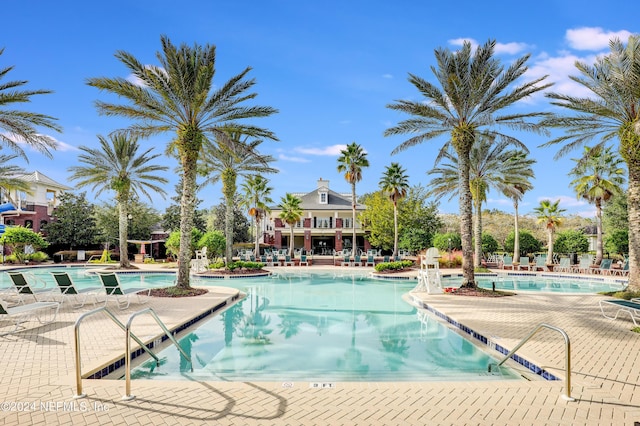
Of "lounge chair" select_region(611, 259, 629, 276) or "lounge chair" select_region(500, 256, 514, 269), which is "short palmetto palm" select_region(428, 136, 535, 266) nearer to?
"lounge chair" select_region(500, 256, 514, 269)

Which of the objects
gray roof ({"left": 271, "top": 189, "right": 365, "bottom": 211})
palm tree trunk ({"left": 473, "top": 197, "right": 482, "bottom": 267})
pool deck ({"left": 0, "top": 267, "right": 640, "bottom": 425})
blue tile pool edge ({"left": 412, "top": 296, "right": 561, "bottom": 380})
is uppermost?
gray roof ({"left": 271, "top": 189, "right": 365, "bottom": 211})

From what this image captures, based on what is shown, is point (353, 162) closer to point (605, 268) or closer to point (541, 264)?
point (541, 264)

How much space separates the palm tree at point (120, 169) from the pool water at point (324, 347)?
17.5m

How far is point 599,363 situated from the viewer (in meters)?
6.39

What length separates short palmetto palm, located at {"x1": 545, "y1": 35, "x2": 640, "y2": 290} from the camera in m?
13.6

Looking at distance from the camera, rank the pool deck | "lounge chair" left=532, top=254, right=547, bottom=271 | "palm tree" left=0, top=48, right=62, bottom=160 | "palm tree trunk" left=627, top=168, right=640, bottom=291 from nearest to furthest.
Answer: the pool deck
"palm tree trunk" left=627, top=168, right=640, bottom=291
"palm tree" left=0, top=48, right=62, bottom=160
"lounge chair" left=532, top=254, right=547, bottom=271

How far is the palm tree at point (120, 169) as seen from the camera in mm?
26516

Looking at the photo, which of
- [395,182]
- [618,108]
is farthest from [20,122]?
[395,182]

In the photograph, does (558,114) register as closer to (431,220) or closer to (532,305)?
(532,305)

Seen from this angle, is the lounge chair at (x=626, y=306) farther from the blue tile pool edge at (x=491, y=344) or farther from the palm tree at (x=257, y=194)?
the palm tree at (x=257, y=194)

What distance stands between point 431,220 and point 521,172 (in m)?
13.4

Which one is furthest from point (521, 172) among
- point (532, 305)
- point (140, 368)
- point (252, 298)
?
point (140, 368)

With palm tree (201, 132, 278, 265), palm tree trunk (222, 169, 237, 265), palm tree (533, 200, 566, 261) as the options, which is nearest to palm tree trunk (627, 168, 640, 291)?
palm tree (533, 200, 566, 261)

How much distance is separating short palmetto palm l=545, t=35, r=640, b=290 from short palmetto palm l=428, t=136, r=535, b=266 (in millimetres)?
8079
